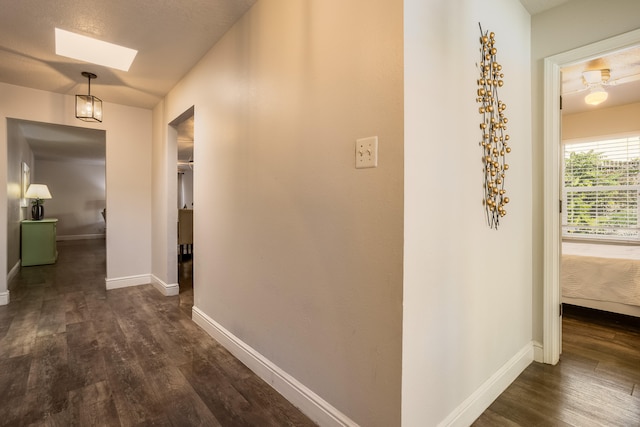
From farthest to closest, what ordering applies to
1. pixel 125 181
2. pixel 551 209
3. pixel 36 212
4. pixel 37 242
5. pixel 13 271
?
pixel 36 212
pixel 37 242
pixel 13 271
pixel 125 181
pixel 551 209

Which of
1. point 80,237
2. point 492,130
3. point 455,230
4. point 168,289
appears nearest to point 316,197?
point 455,230

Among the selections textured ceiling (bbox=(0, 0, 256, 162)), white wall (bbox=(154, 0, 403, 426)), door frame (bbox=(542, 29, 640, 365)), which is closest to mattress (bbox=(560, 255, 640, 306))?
door frame (bbox=(542, 29, 640, 365))

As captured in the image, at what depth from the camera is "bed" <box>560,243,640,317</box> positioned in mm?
2531

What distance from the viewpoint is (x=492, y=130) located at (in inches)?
67.4

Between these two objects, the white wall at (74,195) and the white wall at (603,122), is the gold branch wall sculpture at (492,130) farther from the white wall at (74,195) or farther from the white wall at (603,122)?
the white wall at (74,195)

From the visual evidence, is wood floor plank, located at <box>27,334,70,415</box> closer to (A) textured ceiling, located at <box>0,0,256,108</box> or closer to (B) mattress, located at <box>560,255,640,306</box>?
(A) textured ceiling, located at <box>0,0,256,108</box>

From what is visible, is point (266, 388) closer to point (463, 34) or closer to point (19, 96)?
point (463, 34)

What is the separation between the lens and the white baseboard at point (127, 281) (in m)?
3.89

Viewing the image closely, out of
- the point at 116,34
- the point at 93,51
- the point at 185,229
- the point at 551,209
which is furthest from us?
the point at 185,229

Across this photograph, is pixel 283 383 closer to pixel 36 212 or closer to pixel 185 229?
pixel 185 229

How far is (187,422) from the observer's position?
1.53 meters

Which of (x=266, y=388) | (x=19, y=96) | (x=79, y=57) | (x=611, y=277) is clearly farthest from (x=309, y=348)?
(x=19, y=96)

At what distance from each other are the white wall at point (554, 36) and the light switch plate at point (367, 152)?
1.52m

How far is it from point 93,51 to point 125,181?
1.75m
